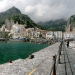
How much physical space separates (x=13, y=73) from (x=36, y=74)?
195 cm

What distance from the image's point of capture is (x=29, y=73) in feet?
46.6

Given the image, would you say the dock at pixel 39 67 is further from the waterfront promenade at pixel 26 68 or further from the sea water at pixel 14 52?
the sea water at pixel 14 52

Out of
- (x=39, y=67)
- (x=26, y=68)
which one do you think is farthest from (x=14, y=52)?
(x=26, y=68)

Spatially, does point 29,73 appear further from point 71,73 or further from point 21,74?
point 71,73

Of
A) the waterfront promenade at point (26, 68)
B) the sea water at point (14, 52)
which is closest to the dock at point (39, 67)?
the waterfront promenade at point (26, 68)

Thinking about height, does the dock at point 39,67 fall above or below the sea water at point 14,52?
above

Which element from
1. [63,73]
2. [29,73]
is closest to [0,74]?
[29,73]

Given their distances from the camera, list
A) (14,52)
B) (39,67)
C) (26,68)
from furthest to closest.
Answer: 1. (14,52)
2. (39,67)
3. (26,68)

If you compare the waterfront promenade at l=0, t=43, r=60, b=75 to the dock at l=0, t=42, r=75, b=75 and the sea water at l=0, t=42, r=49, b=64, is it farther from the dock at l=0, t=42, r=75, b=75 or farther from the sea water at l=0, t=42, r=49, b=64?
the sea water at l=0, t=42, r=49, b=64

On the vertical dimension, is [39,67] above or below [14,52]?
above

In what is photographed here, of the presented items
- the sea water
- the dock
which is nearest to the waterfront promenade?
the dock

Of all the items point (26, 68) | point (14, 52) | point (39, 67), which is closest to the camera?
point (26, 68)

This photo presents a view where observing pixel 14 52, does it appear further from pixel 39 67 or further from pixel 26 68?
pixel 26 68

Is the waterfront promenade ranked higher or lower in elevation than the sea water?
higher
